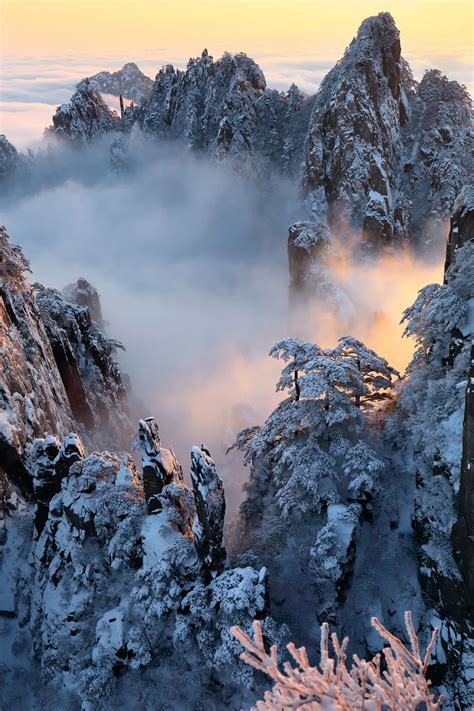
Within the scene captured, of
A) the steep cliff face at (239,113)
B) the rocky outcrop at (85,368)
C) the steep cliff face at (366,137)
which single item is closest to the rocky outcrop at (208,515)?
the rocky outcrop at (85,368)

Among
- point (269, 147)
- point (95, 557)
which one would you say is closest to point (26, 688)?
point (95, 557)

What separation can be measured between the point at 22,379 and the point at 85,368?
15.7 m

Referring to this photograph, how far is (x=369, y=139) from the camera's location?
266 ft

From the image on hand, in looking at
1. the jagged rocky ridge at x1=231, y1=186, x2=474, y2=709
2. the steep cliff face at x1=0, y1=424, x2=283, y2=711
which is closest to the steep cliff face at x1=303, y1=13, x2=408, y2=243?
the jagged rocky ridge at x1=231, y1=186, x2=474, y2=709

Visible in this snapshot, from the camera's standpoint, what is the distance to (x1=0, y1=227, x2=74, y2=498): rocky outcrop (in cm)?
2556

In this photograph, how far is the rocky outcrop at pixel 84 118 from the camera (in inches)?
5527

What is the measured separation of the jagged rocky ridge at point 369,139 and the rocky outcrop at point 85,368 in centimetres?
5135

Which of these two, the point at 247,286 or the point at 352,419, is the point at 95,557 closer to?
the point at 352,419

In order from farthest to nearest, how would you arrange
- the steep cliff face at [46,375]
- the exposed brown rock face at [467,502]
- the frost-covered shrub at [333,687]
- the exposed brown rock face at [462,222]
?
the steep cliff face at [46,375] < the exposed brown rock face at [462,222] < the exposed brown rock face at [467,502] < the frost-covered shrub at [333,687]

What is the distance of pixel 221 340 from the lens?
281 ft

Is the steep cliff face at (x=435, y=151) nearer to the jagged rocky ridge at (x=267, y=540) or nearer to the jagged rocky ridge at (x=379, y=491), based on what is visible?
the jagged rocky ridge at (x=379, y=491)

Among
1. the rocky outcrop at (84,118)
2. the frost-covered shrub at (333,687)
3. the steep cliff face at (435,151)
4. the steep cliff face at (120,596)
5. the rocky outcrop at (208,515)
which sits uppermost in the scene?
the rocky outcrop at (84,118)

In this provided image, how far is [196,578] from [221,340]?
66075mm

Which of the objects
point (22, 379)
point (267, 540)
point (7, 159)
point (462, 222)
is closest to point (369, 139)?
point (462, 222)
